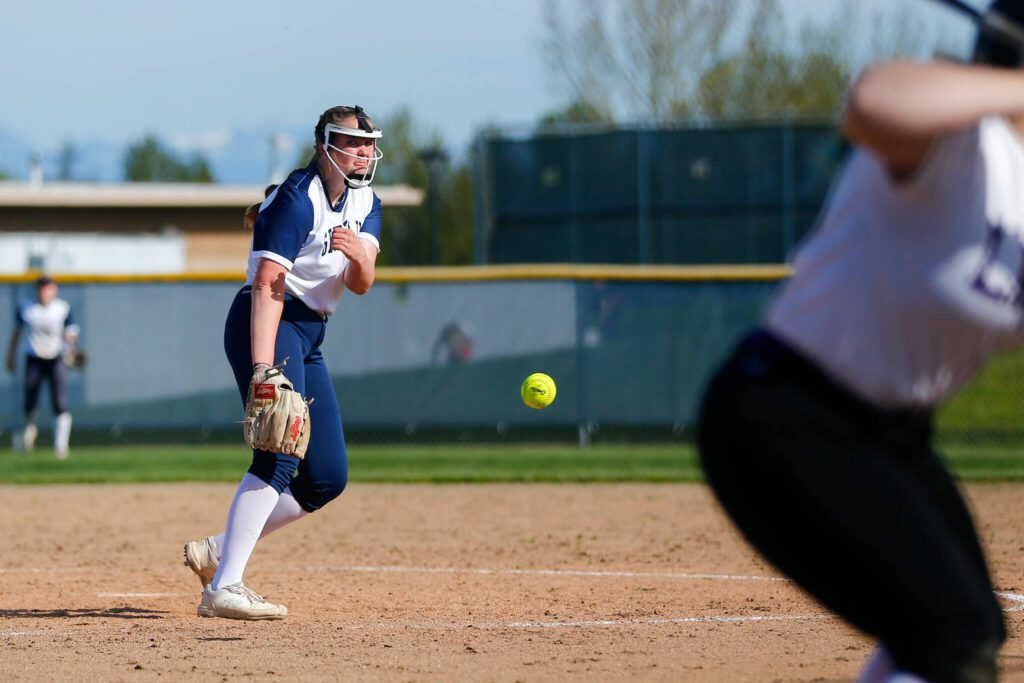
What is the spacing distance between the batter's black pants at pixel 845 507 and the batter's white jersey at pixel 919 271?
69 millimetres

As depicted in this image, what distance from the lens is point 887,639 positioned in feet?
7.87

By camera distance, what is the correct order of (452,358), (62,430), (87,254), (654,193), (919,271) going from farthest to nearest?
(87,254) → (654,193) → (452,358) → (62,430) → (919,271)

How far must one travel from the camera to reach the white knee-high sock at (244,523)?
18.0ft

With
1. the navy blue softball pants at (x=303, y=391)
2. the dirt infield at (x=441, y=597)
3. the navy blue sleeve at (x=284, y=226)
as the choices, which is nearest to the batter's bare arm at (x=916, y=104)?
the dirt infield at (x=441, y=597)

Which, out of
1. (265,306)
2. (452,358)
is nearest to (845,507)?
(265,306)

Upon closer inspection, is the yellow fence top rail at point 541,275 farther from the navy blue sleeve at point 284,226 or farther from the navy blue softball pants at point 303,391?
the navy blue sleeve at point 284,226

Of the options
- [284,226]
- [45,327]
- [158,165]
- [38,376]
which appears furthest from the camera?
[158,165]

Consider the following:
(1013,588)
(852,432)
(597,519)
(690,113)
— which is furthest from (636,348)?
(690,113)

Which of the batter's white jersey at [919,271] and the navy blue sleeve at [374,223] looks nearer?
the batter's white jersey at [919,271]

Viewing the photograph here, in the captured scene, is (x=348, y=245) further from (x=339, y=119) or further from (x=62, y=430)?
(x=62, y=430)

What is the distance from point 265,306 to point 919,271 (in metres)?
3.35

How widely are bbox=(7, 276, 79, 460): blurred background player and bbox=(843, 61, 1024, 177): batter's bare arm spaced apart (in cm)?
1437

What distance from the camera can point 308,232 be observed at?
17.5ft

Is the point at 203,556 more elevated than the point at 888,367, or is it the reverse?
the point at 888,367
